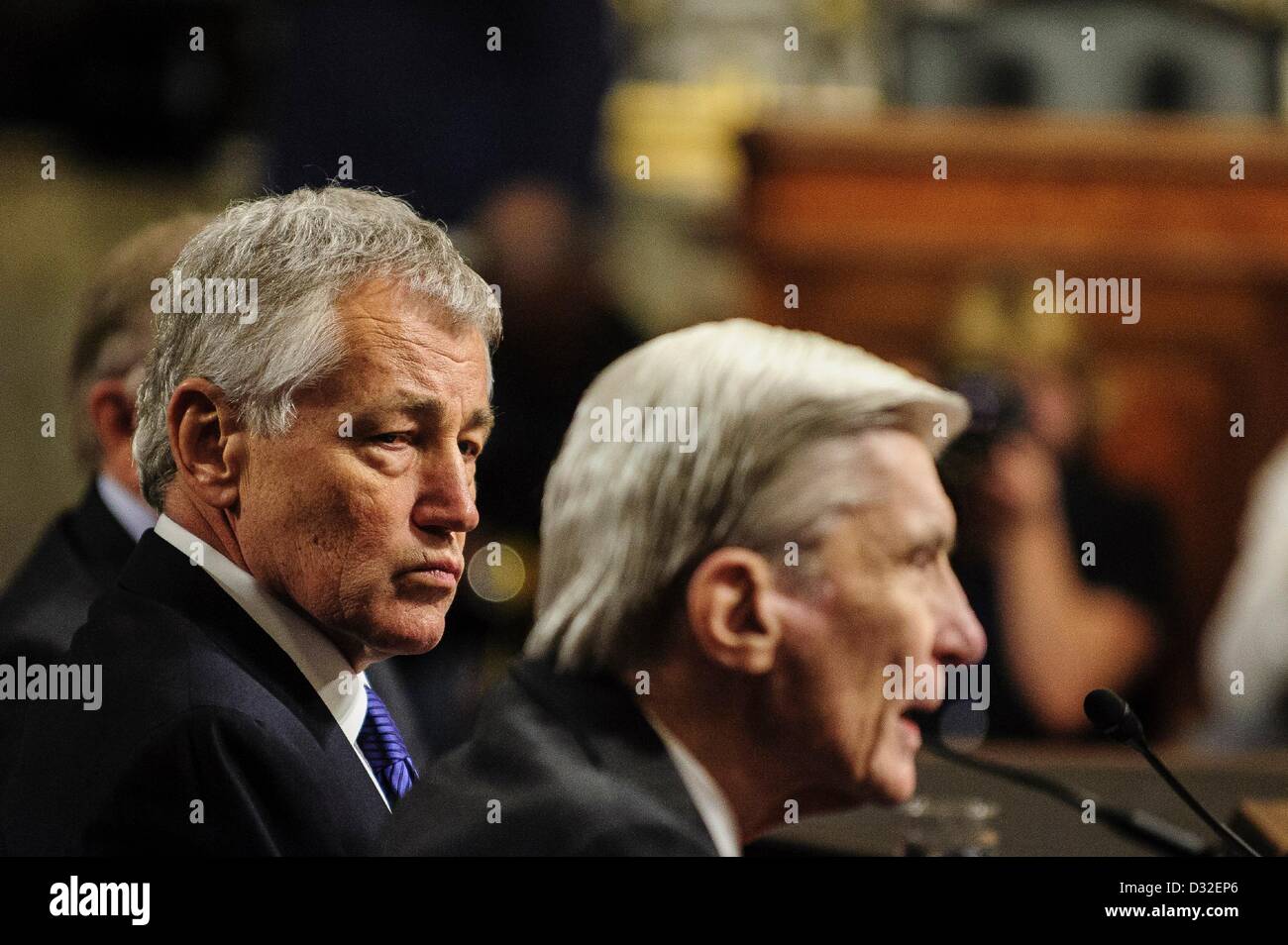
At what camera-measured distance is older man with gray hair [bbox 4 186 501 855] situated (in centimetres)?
112

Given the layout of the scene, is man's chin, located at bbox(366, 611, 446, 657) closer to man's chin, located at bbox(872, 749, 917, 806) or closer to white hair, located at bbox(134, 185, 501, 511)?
white hair, located at bbox(134, 185, 501, 511)

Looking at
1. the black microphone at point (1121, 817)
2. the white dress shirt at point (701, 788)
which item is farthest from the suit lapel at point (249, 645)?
the black microphone at point (1121, 817)

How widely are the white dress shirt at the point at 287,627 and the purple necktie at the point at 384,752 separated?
15 millimetres

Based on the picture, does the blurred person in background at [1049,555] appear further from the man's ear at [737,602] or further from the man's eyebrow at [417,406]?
the man's eyebrow at [417,406]

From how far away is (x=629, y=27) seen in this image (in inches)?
231

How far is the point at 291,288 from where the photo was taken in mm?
1138

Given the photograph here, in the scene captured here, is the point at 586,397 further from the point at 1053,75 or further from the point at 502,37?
the point at 1053,75

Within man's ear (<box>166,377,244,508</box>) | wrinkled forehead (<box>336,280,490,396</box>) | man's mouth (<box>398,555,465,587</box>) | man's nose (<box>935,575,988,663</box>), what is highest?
wrinkled forehead (<box>336,280,490,396</box>)

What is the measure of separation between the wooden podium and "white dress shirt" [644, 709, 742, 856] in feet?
4.57

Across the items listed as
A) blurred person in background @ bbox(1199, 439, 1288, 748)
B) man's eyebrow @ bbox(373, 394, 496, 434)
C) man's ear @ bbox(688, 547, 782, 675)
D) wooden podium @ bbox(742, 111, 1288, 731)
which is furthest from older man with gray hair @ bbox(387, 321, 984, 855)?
wooden podium @ bbox(742, 111, 1288, 731)

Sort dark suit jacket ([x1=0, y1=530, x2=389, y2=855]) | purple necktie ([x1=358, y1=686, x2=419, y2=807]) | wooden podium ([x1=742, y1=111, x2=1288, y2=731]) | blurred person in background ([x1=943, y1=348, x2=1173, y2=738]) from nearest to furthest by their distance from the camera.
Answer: dark suit jacket ([x1=0, y1=530, x2=389, y2=855]) < purple necktie ([x1=358, y1=686, x2=419, y2=807]) < blurred person in background ([x1=943, y1=348, x2=1173, y2=738]) < wooden podium ([x1=742, y1=111, x2=1288, y2=731])

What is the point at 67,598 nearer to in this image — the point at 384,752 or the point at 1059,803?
the point at 384,752

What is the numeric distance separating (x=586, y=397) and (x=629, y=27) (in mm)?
4868
